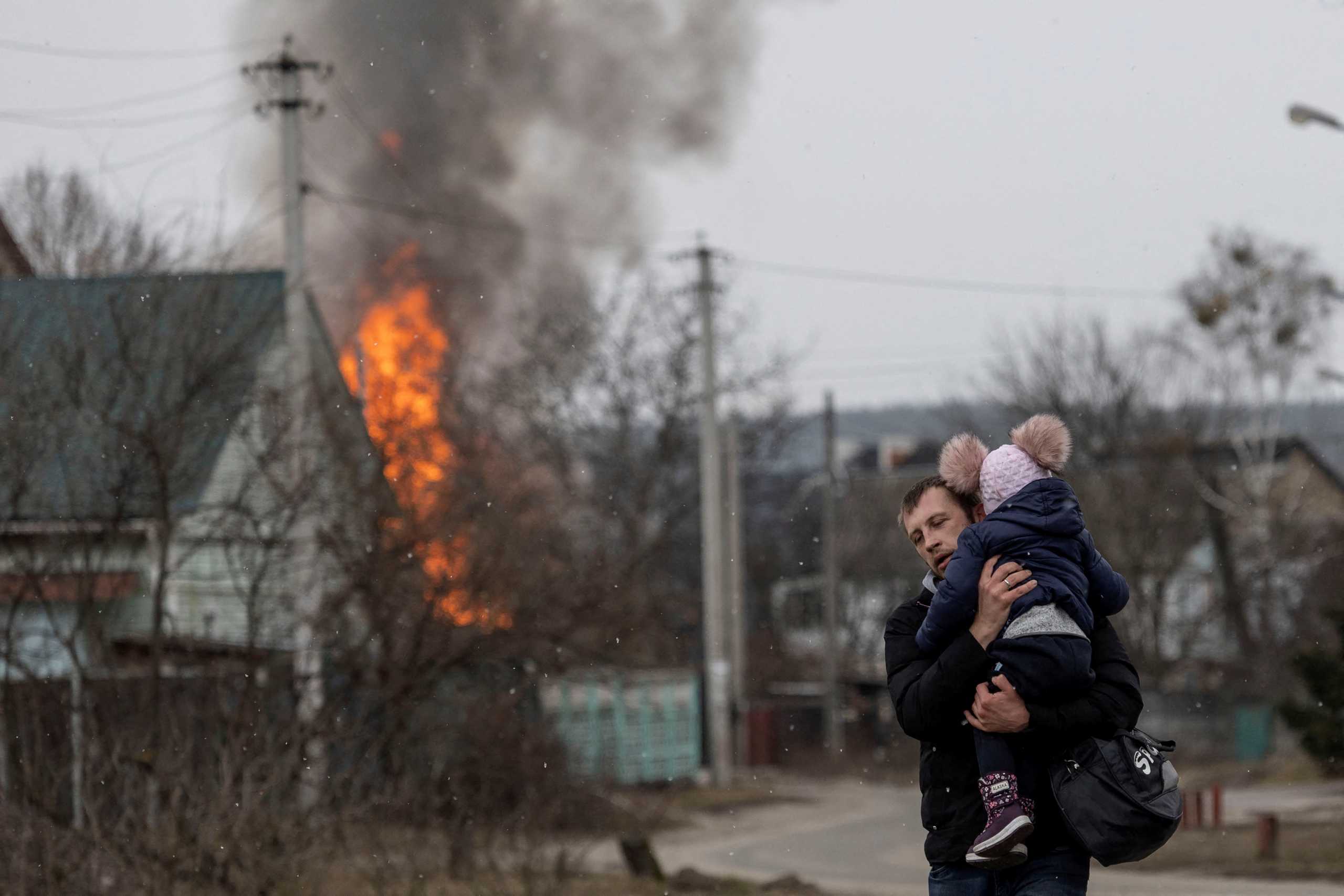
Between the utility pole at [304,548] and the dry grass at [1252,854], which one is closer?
the utility pole at [304,548]

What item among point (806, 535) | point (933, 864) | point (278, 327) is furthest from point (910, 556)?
point (933, 864)

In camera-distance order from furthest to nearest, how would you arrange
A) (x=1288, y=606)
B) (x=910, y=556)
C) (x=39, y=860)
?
(x=910, y=556) → (x=1288, y=606) → (x=39, y=860)

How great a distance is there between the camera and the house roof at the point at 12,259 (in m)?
9.27

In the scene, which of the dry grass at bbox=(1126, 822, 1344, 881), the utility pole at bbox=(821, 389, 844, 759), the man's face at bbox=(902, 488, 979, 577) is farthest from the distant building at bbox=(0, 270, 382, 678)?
the utility pole at bbox=(821, 389, 844, 759)

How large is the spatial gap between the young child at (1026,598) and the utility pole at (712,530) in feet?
56.9

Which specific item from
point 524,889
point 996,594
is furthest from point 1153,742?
point 524,889

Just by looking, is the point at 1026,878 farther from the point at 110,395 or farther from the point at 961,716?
the point at 110,395

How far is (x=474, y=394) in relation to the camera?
46.9ft

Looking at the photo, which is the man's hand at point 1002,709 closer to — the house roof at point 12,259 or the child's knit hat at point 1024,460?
the child's knit hat at point 1024,460

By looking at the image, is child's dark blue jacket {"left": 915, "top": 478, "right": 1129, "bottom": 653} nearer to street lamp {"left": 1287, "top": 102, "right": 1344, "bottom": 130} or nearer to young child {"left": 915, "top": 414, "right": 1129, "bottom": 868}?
young child {"left": 915, "top": 414, "right": 1129, "bottom": 868}

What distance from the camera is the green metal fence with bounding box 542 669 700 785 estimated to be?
38.2 feet

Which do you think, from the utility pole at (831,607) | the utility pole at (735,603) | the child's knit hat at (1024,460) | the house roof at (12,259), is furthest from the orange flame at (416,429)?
the utility pole at (831,607)

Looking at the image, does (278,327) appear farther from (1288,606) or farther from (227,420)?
(1288,606)

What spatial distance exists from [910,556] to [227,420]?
27859 mm
